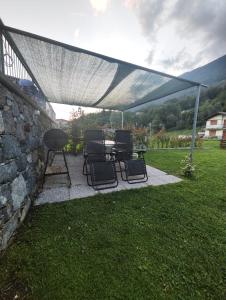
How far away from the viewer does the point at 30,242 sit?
5.19 feet

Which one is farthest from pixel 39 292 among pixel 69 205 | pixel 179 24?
pixel 179 24

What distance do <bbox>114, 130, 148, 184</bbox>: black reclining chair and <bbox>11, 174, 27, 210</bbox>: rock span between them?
2.07m

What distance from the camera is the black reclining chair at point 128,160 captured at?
3537 millimetres

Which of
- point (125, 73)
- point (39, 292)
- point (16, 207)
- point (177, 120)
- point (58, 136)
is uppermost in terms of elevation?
point (177, 120)

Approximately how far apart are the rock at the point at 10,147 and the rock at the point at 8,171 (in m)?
0.08

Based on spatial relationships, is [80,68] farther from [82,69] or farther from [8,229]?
[8,229]

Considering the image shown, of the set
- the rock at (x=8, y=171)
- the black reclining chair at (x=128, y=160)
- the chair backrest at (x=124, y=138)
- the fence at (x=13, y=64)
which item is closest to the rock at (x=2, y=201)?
the rock at (x=8, y=171)

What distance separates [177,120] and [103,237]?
30797mm

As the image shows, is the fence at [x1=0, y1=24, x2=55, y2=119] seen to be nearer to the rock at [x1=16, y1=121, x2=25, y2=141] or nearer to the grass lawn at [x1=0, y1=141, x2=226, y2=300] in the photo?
the rock at [x1=16, y1=121, x2=25, y2=141]

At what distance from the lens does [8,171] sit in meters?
1.59

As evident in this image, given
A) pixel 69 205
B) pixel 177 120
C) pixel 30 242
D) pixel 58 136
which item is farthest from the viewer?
pixel 177 120

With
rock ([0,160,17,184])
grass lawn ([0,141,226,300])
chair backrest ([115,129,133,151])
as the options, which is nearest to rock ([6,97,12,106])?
rock ([0,160,17,184])

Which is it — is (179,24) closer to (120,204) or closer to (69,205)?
(120,204)

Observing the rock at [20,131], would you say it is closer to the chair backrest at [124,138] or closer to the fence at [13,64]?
the fence at [13,64]
